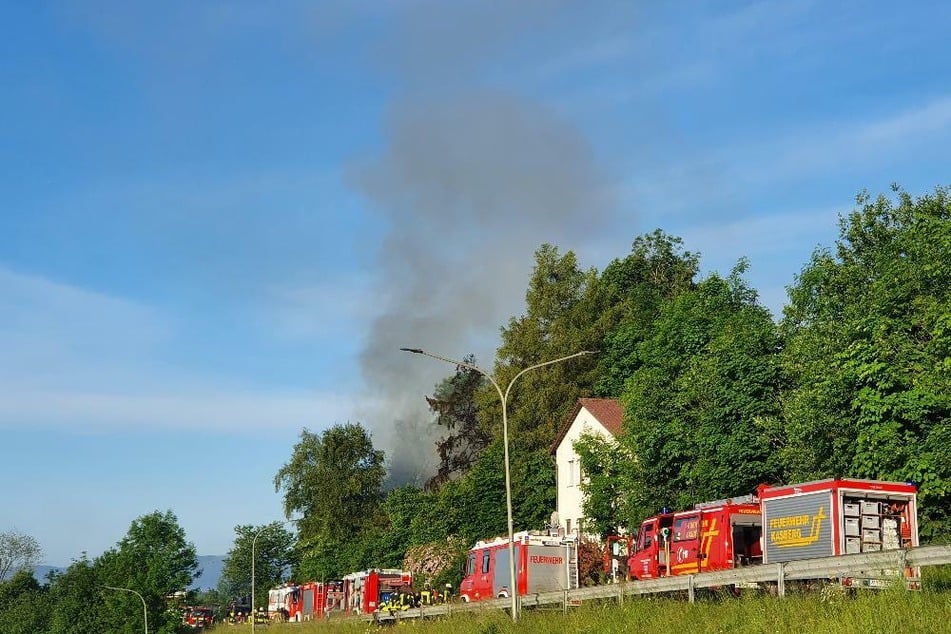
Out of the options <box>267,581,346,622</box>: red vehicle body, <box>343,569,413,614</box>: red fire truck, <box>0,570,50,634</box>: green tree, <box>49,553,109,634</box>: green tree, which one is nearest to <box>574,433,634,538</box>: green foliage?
<box>343,569,413,614</box>: red fire truck

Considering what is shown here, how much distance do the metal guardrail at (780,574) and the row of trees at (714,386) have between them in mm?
12814

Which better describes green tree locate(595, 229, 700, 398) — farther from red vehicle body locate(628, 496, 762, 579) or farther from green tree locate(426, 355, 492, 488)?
red vehicle body locate(628, 496, 762, 579)

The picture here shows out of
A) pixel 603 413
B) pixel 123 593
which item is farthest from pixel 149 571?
pixel 603 413

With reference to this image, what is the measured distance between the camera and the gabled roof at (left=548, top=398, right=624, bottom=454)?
64688 millimetres

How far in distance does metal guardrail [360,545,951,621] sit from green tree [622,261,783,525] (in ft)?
49.6

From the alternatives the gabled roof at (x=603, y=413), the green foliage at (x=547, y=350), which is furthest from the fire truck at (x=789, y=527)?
the green foliage at (x=547, y=350)

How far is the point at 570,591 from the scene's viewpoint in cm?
3284

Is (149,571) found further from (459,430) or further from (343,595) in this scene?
(343,595)

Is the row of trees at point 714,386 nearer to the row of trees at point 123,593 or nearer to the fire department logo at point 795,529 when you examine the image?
the fire department logo at point 795,529

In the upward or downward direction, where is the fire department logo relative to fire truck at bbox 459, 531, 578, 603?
upward

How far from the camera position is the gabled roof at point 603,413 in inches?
2547

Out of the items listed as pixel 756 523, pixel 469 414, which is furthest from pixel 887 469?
pixel 469 414

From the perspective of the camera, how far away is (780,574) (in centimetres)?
2453

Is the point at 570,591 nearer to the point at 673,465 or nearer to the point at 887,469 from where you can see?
the point at 887,469
